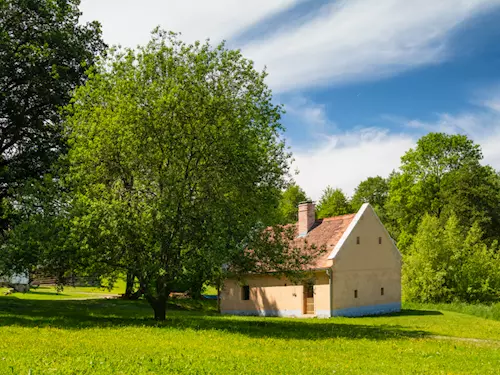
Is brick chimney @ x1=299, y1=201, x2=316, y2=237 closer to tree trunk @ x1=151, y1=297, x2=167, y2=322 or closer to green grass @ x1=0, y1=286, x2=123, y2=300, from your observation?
green grass @ x1=0, y1=286, x2=123, y2=300

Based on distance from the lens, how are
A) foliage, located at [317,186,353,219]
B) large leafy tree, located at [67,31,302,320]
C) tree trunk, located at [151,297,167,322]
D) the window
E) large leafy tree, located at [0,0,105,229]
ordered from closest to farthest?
large leafy tree, located at [67,31,302,320] < tree trunk, located at [151,297,167,322] < large leafy tree, located at [0,0,105,229] < the window < foliage, located at [317,186,353,219]

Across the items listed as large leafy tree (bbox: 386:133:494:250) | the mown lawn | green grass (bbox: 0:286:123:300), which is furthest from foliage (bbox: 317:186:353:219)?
the mown lawn

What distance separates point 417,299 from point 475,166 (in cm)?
2177

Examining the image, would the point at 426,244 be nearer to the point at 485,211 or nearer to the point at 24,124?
the point at 485,211

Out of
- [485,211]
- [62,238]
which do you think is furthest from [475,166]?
[62,238]

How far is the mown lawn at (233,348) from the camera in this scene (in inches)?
499

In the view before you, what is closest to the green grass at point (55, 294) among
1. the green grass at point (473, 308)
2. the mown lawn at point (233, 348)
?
the mown lawn at point (233, 348)

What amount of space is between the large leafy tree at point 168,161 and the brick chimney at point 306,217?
1571 cm

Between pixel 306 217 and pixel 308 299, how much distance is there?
6925mm

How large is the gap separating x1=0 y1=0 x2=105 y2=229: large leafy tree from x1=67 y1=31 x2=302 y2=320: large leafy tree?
6998mm

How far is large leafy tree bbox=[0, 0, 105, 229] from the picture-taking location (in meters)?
30.2

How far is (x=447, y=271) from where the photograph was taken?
147ft

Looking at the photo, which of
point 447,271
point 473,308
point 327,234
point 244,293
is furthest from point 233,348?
point 447,271

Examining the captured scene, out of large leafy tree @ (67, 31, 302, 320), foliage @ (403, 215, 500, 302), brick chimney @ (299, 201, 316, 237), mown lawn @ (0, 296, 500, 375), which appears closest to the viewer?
mown lawn @ (0, 296, 500, 375)
